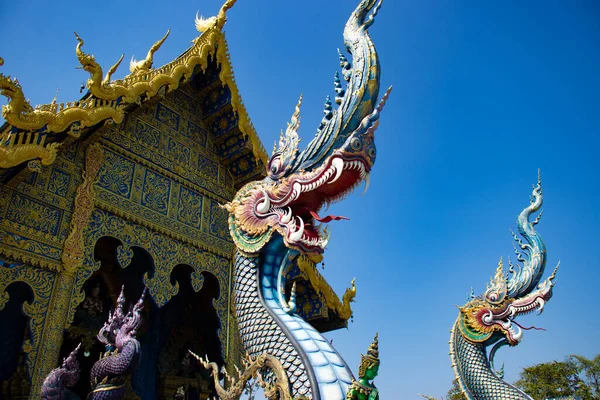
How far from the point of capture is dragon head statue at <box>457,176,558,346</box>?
7262 millimetres

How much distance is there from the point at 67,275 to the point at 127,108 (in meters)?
2.33

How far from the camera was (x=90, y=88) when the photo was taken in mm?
5297

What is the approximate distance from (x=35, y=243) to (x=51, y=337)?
946 millimetres

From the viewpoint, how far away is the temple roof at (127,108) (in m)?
4.55

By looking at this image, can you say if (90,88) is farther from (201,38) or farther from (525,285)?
(525,285)

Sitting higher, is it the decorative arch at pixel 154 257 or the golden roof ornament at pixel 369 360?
the decorative arch at pixel 154 257

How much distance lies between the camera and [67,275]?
202 inches

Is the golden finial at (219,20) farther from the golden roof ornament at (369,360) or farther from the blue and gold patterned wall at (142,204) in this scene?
the golden roof ornament at (369,360)

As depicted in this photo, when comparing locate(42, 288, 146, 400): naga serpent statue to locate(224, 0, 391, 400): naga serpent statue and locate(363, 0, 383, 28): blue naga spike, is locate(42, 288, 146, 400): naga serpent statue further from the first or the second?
locate(363, 0, 383, 28): blue naga spike

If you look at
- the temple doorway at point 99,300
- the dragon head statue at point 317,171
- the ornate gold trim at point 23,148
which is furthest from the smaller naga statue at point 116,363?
the temple doorway at point 99,300

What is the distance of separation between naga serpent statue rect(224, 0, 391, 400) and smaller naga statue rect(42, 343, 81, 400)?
1275 mm

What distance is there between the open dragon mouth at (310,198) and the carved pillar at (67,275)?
2.49m

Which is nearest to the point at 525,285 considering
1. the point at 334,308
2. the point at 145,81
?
the point at 334,308

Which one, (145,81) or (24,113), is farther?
(145,81)
